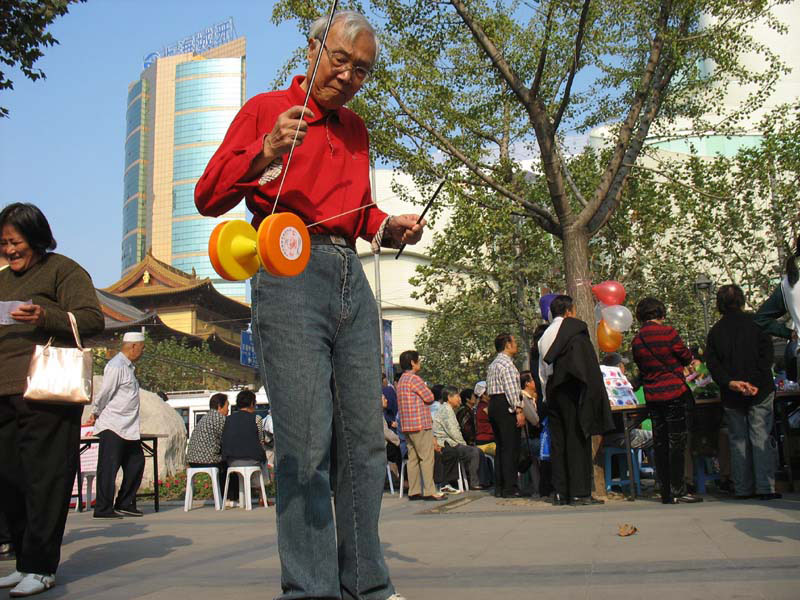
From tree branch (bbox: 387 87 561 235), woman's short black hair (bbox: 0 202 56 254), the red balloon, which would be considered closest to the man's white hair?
woman's short black hair (bbox: 0 202 56 254)

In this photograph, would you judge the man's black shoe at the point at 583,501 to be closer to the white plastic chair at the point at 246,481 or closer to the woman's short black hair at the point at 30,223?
the white plastic chair at the point at 246,481

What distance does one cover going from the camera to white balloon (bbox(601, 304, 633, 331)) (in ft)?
38.1

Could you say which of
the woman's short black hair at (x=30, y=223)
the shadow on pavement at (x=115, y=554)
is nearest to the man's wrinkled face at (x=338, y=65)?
the woman's short black hair at (x=30, y=223)

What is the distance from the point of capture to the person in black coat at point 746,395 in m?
7.82

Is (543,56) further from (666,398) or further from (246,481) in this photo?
(246,481)

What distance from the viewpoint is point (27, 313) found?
4164mm

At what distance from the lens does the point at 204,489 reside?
1384cm

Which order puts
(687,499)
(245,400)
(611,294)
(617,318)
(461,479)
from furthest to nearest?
(461,479) → (611,294) → (617,318) → (245,400) → (687,499)

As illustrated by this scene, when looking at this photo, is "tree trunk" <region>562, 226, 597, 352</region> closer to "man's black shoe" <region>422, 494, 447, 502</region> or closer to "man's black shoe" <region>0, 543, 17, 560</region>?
"man's black shoe" <region>422, 494, 447, 502</region>

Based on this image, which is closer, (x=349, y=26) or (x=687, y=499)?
(x=349, y=26)

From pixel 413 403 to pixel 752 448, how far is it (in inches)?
165

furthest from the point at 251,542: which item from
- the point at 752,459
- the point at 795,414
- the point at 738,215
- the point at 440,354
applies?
the point at 440,354

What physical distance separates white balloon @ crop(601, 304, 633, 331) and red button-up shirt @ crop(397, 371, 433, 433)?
281 centimetres

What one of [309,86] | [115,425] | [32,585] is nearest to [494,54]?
[115,425]
